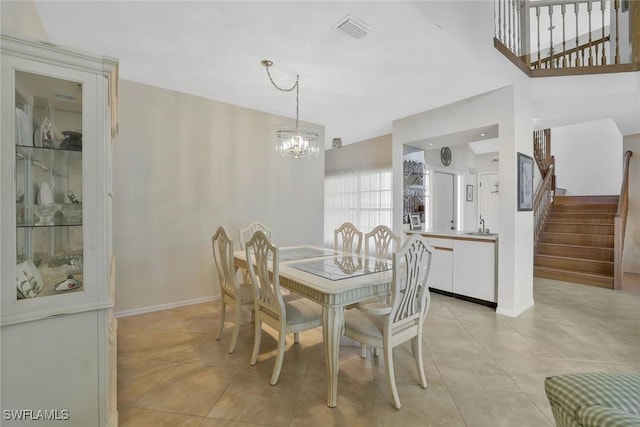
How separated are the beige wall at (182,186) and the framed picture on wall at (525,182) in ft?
9.99

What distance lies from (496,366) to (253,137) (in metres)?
3.74

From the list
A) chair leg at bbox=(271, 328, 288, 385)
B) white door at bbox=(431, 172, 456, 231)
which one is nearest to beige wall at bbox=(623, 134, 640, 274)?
white door at bbox=(431, 172, 456, 231)

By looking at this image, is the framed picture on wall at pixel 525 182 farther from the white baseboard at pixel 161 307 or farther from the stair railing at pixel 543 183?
the white baseboard at pixel 161 307

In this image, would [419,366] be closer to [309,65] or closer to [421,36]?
[421,36]

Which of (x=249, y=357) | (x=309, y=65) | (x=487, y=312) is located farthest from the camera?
(x=487, y=312)

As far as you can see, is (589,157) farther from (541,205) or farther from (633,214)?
(541,205)

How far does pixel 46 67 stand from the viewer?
128 centimetres

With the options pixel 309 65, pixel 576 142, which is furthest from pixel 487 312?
pixel 576 142

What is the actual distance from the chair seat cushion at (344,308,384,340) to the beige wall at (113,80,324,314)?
239cm

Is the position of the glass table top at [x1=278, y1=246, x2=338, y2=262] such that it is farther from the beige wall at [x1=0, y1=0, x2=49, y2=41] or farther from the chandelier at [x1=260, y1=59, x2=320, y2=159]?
the beige wall at [x1=0, y1=0, x2=49, y2=41]

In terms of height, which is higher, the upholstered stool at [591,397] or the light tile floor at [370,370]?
the upholstered stool at [591,397]

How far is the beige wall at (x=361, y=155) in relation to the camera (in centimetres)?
557

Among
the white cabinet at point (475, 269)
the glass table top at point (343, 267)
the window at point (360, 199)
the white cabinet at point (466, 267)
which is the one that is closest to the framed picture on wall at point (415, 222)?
the white cabinet at point (466, 267)

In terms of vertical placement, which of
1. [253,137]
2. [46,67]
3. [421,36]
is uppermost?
[421,36]
